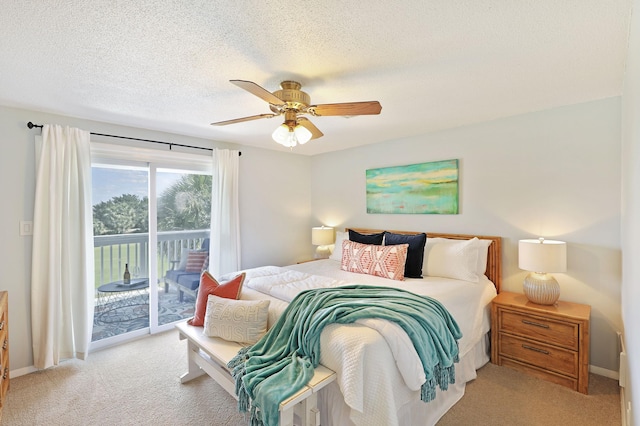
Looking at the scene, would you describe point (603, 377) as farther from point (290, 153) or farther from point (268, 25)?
point (290, 153)

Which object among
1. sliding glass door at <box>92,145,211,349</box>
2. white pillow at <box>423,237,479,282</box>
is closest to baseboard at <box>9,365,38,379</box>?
sliding glass door at <box>92,145,211,349</box>

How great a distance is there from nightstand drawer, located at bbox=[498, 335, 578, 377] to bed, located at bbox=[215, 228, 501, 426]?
18 centimetres

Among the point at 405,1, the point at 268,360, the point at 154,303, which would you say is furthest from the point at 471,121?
the point at 154,303

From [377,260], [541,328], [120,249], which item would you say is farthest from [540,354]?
[120,249]

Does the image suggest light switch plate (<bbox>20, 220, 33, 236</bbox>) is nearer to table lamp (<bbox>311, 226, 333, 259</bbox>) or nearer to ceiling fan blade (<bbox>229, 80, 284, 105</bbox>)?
ceiling fan blade (<bbox>229, 80, 284, 105</bbox>)

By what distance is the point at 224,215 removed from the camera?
149 inches

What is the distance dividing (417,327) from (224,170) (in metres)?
2.94

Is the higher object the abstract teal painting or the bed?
the abstract teal painting

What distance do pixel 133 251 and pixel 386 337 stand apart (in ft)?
9.89

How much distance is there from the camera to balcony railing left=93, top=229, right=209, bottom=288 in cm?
318

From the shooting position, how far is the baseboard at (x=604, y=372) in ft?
8.02

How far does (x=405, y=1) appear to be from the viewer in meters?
1.32

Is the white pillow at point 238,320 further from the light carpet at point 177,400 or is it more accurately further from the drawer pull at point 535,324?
the drawer pull at point 535,324

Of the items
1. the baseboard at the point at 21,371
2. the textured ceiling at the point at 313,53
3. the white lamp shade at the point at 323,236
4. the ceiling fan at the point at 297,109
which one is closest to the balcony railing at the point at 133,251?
the baseboard at the point at 21,371
